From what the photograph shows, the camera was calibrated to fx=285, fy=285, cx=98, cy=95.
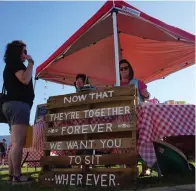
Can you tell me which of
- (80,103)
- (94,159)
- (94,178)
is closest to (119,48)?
(80,103)

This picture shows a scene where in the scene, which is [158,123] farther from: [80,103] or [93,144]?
[80,103]

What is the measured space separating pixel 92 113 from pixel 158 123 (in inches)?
27.7

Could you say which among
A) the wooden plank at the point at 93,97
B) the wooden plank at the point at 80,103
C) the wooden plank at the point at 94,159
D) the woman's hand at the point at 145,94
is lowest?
the wooden plank at the point at 94,159

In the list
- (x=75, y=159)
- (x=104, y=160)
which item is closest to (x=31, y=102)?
(x=75, y=159)


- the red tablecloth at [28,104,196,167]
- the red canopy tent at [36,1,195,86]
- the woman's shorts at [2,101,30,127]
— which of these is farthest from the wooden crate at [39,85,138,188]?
the red canopy tent at [36,1,195,86]

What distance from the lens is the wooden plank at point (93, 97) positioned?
292cm

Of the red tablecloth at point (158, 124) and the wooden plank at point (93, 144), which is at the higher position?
the red tablecloth at point (158, 124)

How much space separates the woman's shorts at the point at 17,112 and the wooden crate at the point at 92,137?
0.85ft

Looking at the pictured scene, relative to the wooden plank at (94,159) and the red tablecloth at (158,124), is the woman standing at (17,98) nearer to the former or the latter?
the wooden plank at (94,159)

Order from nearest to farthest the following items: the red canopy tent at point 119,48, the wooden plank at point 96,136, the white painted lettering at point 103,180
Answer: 1. the white painted lettering at point 103,180
2. the wooden plank at point 96,136
3. the red canopy tent at point 119,48

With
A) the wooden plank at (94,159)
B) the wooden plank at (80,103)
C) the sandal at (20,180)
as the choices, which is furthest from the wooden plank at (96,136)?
the sandal at (20,180)

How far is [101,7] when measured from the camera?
14.2 ft

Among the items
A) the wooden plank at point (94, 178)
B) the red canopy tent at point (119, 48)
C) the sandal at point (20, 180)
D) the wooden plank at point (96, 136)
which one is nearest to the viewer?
the wooden plank at point (94, 178)

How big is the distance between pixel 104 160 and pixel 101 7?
8.11 ft
